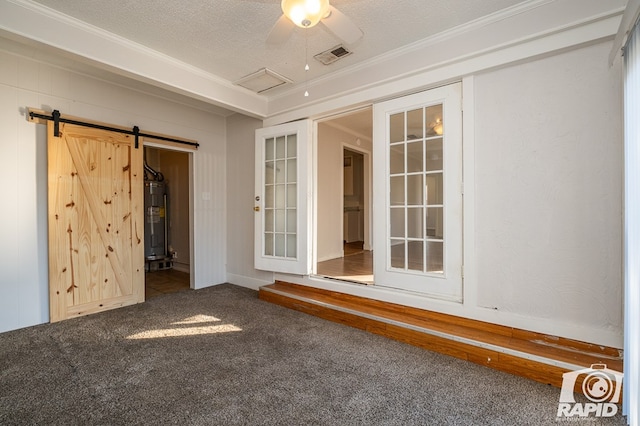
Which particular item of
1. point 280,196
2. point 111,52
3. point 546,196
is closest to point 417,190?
point 546,196

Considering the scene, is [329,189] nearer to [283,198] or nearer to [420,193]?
[283,198]

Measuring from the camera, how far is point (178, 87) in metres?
3.11

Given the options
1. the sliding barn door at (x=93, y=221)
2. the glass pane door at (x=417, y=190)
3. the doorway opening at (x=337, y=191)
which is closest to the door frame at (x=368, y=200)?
the doorway opening at (x=337, y=191)

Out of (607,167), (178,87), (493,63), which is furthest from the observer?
(178,87)

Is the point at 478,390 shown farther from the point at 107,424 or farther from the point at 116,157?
the point at 116,157

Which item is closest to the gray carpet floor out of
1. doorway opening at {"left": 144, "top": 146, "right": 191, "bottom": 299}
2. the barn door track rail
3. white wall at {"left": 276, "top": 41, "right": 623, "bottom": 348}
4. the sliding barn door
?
the sliding barn door

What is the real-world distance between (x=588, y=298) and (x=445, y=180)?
1296 mm

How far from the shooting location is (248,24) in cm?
243

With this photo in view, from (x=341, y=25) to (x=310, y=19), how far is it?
248mm

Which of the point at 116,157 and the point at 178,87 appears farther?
the point at 116,157

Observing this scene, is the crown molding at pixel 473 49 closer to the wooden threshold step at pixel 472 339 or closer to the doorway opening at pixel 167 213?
the wooden threshold step at pixel 472 339

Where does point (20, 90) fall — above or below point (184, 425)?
above

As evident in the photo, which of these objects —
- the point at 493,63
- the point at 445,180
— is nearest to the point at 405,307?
the point at 445,180

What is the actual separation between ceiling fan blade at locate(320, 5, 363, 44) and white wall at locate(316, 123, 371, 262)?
A: 10.1ft
